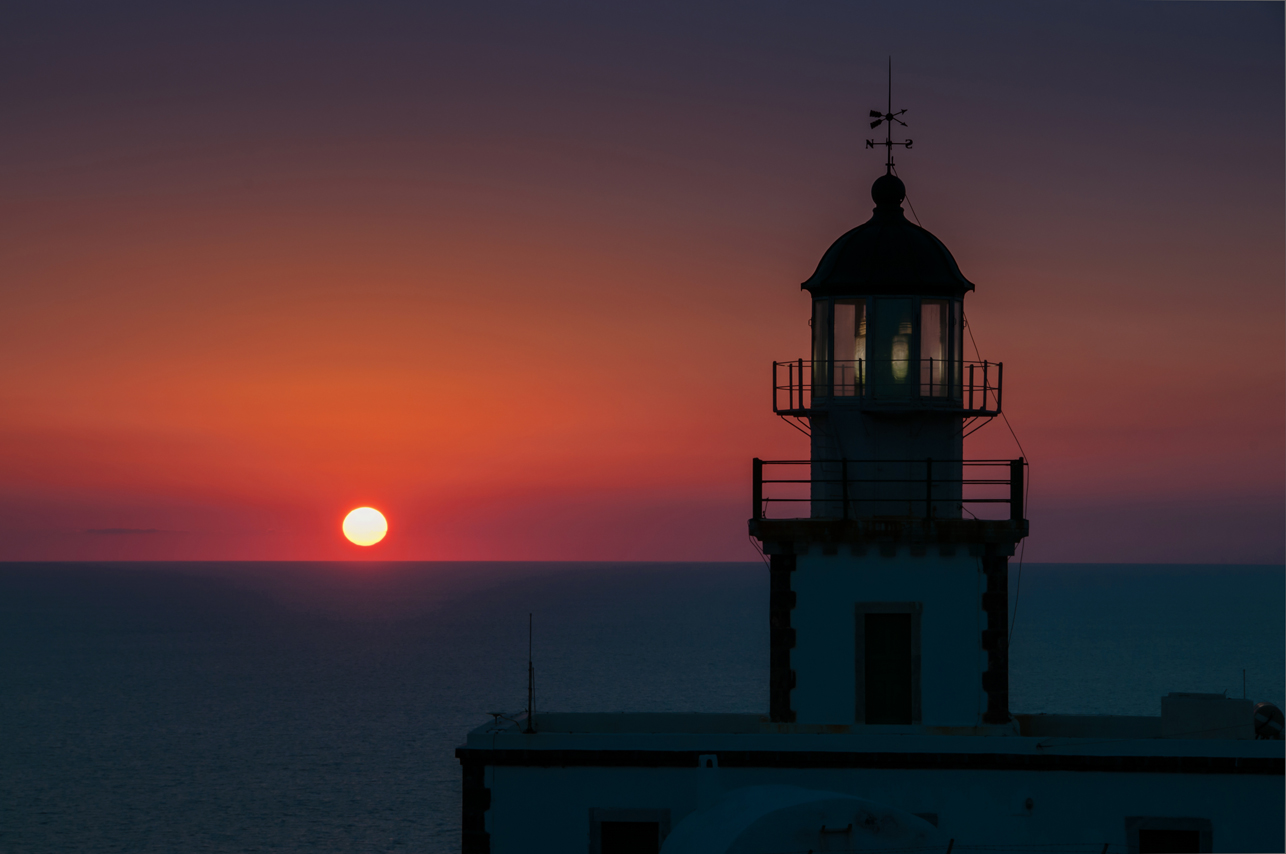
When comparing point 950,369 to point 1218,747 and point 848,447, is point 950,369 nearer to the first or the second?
point 848,447

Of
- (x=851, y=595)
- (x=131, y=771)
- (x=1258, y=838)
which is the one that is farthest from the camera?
(x=131, y=771)

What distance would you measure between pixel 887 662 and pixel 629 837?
478cm

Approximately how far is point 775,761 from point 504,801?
4.07 meters

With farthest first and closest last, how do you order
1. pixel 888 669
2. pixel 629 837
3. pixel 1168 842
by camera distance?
pixel 888 669 → pixel 629 837 → pixel 1168 842

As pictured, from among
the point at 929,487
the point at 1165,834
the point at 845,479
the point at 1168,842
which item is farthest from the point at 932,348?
the point at 1168,842

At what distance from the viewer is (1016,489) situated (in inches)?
826

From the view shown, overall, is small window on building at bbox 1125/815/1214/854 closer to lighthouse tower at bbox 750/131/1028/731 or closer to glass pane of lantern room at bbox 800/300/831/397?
lighthouse tower at bbox 750/131/1028/731

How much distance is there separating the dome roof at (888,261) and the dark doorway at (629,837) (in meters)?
9.05

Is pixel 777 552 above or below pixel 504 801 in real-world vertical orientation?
above

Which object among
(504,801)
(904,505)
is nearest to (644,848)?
(504,801)

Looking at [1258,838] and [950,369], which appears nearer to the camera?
[1258,838]

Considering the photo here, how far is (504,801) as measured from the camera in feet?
65.5

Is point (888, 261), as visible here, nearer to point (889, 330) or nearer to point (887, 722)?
point (889, 330)

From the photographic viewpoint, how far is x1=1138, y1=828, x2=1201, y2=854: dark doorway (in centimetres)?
1934
